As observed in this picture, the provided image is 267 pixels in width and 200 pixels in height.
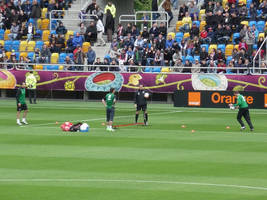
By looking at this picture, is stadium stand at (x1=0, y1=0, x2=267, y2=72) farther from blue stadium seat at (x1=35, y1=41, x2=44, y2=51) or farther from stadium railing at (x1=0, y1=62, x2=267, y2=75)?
blue stadium seat at (x1=35, y1=41, x2=44, y2=51)

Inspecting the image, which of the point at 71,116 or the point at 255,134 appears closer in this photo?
the point at 255,134

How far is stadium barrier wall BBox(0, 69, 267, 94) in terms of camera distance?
45.2m

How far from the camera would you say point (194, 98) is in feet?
141

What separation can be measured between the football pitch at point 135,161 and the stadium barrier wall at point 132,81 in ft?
25.1

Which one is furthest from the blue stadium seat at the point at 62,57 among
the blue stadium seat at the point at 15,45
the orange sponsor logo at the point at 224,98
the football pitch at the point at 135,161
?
the football pitch at the point at 135,161

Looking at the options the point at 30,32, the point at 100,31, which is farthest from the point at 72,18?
the point at 100,31

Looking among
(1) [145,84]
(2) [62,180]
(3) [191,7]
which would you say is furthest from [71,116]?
(2) [62,180]

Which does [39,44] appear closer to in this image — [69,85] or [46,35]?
[46,35]

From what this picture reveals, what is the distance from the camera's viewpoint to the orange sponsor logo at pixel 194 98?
42.8 metres

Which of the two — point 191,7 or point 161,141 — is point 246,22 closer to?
point 191,7

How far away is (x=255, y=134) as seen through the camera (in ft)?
100

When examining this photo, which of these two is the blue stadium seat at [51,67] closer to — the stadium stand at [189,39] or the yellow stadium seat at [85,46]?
the stadium stand at [189,39]

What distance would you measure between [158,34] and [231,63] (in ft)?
24.6

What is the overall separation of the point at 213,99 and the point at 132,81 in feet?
23.1
